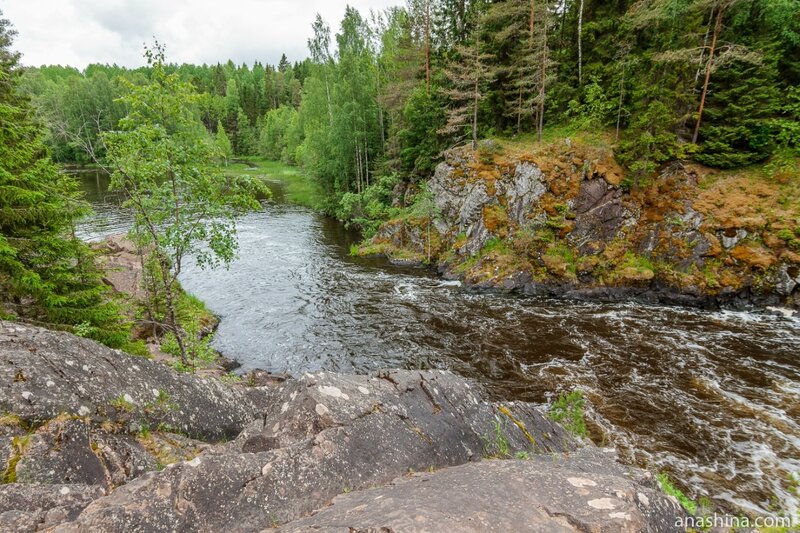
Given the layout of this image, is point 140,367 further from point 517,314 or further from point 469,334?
point 517,314

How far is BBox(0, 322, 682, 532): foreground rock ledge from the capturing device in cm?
424

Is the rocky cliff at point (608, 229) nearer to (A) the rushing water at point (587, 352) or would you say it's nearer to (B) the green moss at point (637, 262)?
(B) the green moss at point (637, 262)

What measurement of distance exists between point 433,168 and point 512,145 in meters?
6.80

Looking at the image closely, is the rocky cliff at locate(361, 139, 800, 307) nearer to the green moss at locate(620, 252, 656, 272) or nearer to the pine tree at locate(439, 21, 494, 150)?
the green moss at locate(620, 252, 656, 272)

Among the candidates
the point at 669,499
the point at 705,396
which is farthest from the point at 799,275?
the point at 669,499

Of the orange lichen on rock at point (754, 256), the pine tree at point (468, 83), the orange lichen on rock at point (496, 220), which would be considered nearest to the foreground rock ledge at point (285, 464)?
the orange lichen on rock at point (754, 256)

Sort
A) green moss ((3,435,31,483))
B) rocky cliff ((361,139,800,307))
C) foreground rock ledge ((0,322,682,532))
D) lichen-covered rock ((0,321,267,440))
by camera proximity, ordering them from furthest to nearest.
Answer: rocky cliff ((361,139,800,307)), lichen-covered rock ((0,321,267,440)), green moss ((3,435,31,483)), foreground rock ledge ((0,322,682,532))

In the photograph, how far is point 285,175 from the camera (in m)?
74.7

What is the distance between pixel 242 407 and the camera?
26.6ft

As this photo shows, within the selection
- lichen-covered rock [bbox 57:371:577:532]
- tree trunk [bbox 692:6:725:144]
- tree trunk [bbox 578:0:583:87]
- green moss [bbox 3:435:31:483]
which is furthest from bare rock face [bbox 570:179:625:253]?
green moss [bbox 3:435:31:483]

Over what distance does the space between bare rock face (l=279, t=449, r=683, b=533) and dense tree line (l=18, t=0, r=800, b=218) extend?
30.6ft

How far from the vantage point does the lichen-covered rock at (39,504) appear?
3.92m

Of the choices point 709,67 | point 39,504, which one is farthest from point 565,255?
point 39,504

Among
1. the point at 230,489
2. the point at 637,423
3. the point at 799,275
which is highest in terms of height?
the point at 230,489
